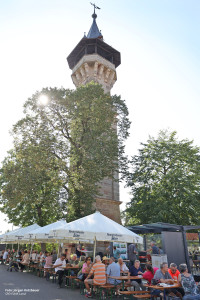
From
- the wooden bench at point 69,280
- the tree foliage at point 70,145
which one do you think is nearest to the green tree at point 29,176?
the tree foliage at point 70,145

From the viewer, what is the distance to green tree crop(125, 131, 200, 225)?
22031 millimetres

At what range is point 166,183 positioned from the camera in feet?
76.0

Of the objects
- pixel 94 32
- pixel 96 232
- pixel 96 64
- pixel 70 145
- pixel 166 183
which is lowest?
pixel 96 232

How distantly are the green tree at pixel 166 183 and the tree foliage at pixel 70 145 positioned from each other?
588 cm

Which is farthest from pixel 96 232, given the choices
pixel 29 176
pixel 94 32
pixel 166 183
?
pixel 94 32

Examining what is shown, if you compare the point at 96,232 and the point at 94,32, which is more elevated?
the point at 94,32

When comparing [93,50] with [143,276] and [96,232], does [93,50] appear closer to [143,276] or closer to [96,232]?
[96,232]

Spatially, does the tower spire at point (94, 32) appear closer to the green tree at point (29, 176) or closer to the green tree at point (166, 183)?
the green tree at point (166, 183)

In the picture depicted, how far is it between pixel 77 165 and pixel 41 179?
156 inches

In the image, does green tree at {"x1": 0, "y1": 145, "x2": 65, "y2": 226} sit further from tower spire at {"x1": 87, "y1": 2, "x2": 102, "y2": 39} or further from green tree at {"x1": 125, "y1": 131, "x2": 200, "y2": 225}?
tower spire at {"x1": 87, "y1": 2, "x2": 102, "y2": 39}

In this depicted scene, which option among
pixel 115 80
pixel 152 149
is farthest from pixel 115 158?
pixel 115 80

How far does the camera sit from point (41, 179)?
20.6 meters

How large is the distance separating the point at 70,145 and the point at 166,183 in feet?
33.6

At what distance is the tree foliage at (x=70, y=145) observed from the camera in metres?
17.7
